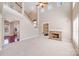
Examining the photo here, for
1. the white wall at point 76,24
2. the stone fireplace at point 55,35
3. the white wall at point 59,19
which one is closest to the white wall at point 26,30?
the white wall at point 59,19

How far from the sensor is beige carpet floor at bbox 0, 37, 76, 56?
2645mm

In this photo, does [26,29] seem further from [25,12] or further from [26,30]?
[25,12]

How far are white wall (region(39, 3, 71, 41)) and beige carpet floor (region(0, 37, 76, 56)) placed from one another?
0.62 feet

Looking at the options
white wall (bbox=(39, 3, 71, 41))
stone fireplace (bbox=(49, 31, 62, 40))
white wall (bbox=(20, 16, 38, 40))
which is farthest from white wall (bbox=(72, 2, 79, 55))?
white wall (bbox=(20, 16, 38, 40))

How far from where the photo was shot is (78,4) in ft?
8.55

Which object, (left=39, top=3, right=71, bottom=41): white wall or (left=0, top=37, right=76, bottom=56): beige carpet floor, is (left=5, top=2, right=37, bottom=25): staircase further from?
(left=0, top=37, right=76, bottom=56): beige carpet floor

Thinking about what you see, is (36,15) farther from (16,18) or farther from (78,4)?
(78,4)

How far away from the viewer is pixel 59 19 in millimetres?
2744

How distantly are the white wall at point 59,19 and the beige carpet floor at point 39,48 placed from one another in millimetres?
190

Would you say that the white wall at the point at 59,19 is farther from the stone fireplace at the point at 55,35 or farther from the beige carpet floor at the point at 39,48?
the beige carpet floor at the point at 39,48

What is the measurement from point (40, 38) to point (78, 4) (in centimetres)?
103


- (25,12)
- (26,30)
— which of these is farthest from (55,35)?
(25,12)

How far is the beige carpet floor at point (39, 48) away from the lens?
2645 millimetres

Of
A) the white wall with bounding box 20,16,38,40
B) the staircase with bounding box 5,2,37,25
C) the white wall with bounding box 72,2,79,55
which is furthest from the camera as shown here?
the white wall with bounding box 20,16,38,40
